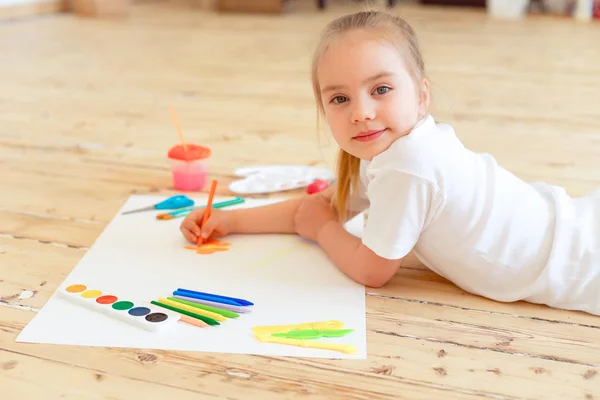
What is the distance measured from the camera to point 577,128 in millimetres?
1866

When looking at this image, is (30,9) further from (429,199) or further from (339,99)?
(429,199)

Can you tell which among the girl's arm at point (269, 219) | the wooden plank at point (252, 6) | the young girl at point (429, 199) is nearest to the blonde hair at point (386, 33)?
the young girl at point (429, 199)

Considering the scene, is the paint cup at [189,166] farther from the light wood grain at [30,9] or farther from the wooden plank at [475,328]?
the light wood grain at [30,9]

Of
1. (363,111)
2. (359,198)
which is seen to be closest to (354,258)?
(359,198)

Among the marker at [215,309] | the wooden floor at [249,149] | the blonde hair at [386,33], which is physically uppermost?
the blonde hair at [386,33]

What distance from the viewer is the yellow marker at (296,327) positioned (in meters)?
0.99

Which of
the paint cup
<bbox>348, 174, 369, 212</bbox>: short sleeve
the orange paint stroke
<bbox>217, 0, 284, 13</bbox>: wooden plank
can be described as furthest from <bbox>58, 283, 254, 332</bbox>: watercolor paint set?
<bbox>217, 0, 284, 13</bbox>: wooden plank

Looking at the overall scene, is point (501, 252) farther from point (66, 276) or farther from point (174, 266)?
point (66, 276)

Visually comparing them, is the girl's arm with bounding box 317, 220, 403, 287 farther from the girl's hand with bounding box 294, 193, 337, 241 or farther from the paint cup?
the paint cup

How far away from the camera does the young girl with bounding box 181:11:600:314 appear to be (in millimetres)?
1012

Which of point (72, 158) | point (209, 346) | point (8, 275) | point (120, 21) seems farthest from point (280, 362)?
point (120, 21)

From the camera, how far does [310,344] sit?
0.96 m

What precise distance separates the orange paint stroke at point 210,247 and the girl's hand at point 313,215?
0.13 m

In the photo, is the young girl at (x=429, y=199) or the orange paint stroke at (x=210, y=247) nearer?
the young girl at (x=429, y=199)
